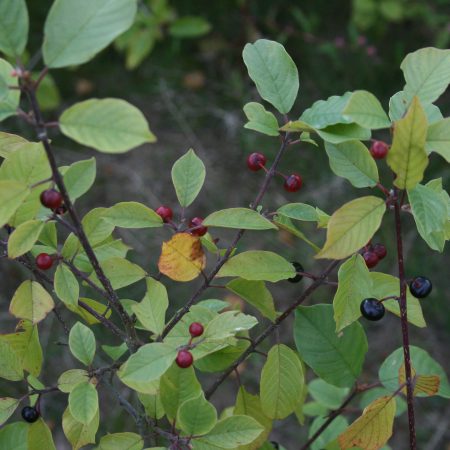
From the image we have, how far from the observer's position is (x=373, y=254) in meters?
1.08

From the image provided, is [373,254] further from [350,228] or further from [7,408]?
[7,408]

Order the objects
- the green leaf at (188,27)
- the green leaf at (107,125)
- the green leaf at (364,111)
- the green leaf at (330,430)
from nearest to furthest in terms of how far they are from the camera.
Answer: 1. the green leaf at (107,125)
2. the green leaf at (364,111)
3. the green leaf at (330,430)
4. the green leaf at (188,27)

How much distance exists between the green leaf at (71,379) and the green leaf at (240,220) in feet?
1.09

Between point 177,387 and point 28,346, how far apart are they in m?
0.29

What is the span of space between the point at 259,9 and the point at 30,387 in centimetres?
313

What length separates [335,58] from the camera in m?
3.35

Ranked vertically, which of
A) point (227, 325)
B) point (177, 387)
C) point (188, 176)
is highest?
point (188, 176)

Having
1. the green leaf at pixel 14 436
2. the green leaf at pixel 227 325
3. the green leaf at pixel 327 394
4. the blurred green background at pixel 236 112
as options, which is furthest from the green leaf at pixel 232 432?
the blurred green background at pixel 236 112

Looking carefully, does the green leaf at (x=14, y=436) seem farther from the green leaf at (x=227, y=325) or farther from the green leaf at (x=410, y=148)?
the green leaf at (x=410, y=148)

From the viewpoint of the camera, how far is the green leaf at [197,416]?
99 centimetres

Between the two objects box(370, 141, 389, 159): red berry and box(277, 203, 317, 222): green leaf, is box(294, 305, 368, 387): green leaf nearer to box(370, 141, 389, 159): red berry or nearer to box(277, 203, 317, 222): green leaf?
box(277, 203, 317, 222): green leaf

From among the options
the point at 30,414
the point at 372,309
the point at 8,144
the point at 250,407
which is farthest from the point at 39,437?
the point at 372,309

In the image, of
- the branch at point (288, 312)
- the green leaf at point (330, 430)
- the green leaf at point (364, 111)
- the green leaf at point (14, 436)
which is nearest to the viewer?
the green leaf at point (364, 111)

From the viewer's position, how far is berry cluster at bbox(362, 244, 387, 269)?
108 centimetres
